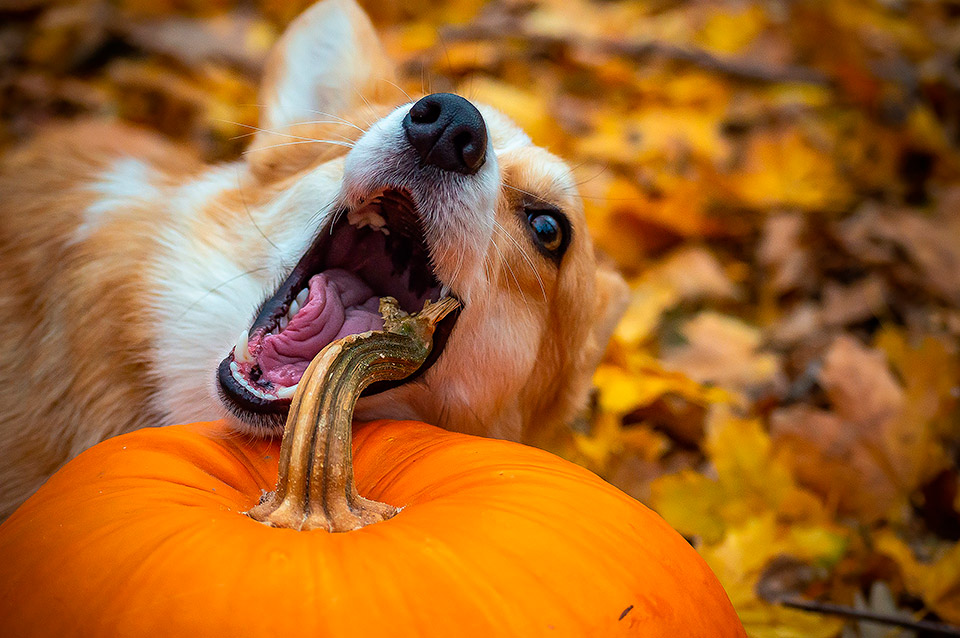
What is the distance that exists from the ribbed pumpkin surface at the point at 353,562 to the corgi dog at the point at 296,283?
413 mm

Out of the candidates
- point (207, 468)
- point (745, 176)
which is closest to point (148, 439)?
point (207, 468)

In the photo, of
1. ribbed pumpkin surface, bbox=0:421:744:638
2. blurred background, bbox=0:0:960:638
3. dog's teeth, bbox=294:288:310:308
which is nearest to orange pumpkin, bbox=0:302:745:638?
ribbed pumpkin surface, bbox=0:421:744:638

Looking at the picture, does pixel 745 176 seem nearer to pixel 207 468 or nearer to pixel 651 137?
pixel 651 137

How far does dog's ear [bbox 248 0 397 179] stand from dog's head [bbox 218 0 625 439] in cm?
10

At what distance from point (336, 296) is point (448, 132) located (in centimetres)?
44

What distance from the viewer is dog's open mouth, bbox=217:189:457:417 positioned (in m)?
1.56

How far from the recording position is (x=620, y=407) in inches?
91.0

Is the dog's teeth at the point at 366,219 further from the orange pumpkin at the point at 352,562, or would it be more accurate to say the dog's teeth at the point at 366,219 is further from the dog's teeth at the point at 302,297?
the orange pumpkin at the point at 352,562

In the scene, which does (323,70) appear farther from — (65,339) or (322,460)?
(322,460)

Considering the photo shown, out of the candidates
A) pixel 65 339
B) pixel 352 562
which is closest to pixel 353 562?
pixel 352 562

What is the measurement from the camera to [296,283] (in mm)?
1753

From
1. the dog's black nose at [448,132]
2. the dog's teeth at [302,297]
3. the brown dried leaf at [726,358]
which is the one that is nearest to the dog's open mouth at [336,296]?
the dog's teeth at [302,297]

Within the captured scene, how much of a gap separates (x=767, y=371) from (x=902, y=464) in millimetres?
628

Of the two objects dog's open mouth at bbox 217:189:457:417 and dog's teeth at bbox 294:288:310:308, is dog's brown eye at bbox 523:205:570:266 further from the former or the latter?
dog's teeth at bbox 294:288:310:308
